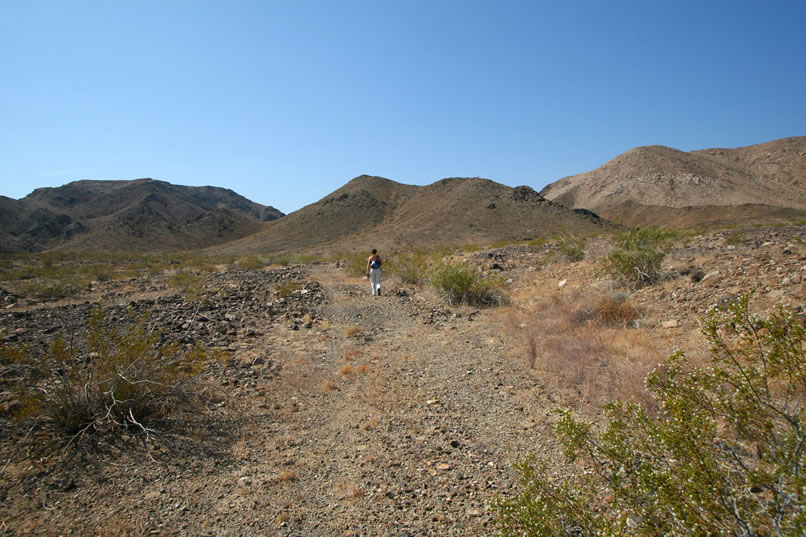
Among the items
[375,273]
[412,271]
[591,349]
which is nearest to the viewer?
[591,349]

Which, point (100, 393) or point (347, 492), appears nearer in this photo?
A: point (347, 492)

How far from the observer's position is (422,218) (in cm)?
5634

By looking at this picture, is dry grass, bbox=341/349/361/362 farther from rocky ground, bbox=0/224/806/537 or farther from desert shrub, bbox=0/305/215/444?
desert shrub, bbox=0/305/215/444

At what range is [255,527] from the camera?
2.60 m

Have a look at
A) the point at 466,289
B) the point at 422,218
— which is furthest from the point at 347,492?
the point at 422,218

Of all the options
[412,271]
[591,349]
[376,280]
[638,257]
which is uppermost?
[638,257]

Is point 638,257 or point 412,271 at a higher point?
point 638,257

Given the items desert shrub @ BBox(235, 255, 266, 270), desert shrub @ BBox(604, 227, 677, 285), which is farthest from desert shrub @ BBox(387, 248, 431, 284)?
desert shrub @ BBox(235, 255, 266, 270)

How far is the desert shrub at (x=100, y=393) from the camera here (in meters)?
3.44

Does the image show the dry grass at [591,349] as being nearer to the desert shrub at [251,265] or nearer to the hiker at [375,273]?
the hiker at [375,273]

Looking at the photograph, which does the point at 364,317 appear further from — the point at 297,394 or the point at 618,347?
the point at 618,347

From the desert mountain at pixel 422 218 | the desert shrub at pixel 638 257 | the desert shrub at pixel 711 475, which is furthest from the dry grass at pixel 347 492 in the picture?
the desert mountain at pixel 422 218

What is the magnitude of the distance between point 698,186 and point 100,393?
85.0 m

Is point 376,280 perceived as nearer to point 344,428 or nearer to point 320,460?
point 344,428
